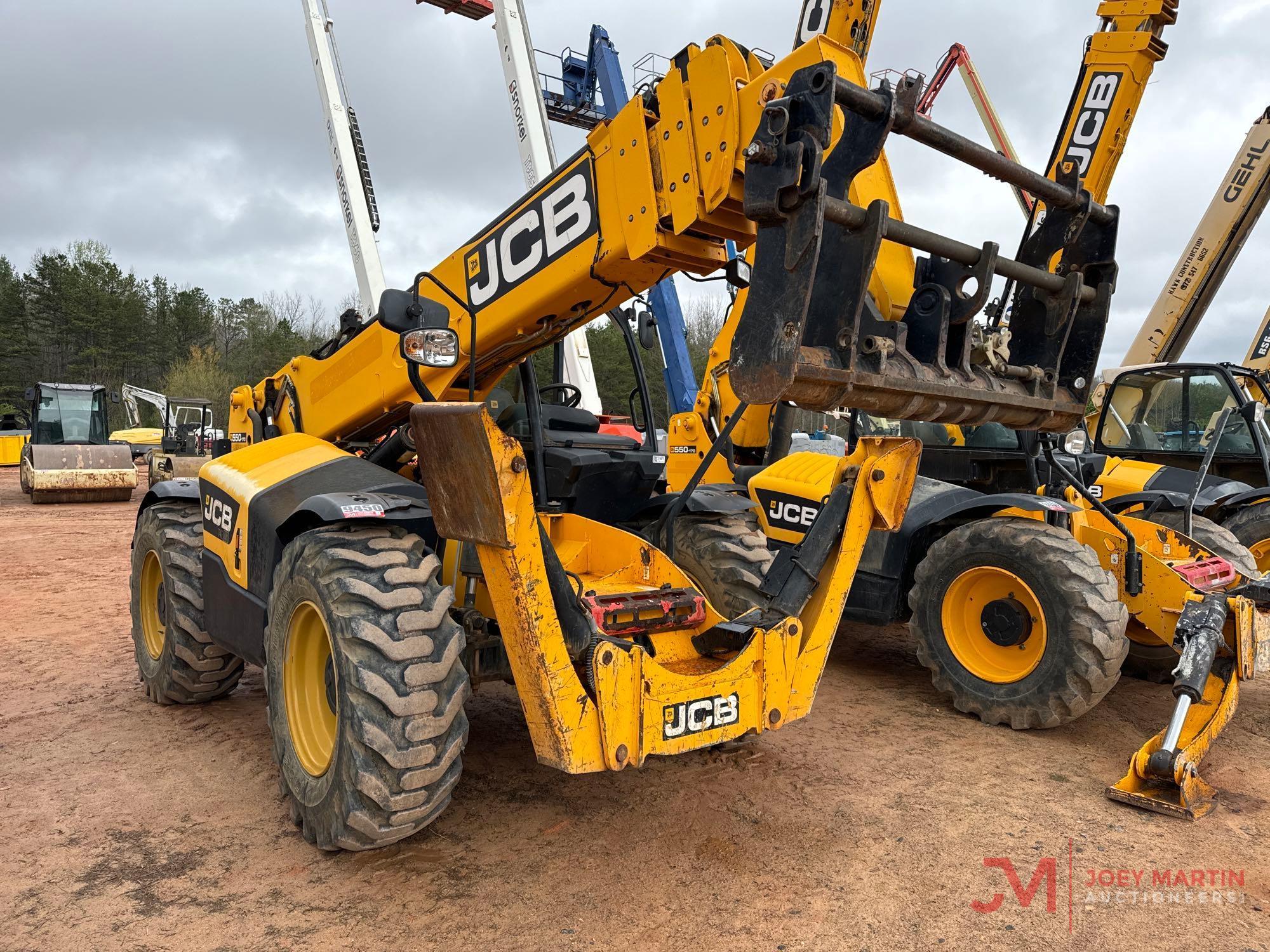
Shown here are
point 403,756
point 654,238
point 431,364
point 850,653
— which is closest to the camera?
point 403,756

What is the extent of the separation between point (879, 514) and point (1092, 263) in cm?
126

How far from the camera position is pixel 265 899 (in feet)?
9.55

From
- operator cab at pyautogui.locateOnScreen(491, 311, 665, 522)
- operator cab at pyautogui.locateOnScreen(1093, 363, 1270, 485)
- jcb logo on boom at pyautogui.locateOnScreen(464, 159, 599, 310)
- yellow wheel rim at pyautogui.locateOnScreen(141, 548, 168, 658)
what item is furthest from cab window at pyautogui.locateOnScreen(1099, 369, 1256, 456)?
yellow wheel rim at pyautogui.locateOnScreen(141, 548, 168, 658)

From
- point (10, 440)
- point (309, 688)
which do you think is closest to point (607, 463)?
point (309, 688)

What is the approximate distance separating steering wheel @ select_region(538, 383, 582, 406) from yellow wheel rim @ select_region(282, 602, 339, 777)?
68.0 inches

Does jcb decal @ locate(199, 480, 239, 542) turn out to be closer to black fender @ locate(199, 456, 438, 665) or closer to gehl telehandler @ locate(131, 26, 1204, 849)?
gehl telehandler @ locate(131, 26, 1204, 849)

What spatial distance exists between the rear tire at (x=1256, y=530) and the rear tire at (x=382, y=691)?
6.45m

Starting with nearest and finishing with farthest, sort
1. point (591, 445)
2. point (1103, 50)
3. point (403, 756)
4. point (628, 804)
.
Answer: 1. point (403, 756)
2. point (628, 804)
3. point (591, 445)
4. point (1103, 50)

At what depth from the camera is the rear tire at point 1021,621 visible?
4578 mm

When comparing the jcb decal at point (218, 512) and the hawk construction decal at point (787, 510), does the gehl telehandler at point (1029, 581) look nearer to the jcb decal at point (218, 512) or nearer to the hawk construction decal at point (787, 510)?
the hawk construction decal at point (787, 510)

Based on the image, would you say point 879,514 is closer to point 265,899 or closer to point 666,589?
point 666,589

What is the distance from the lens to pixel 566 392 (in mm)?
4918

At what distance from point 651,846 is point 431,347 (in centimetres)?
205

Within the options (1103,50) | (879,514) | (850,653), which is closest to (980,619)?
(850,653)
